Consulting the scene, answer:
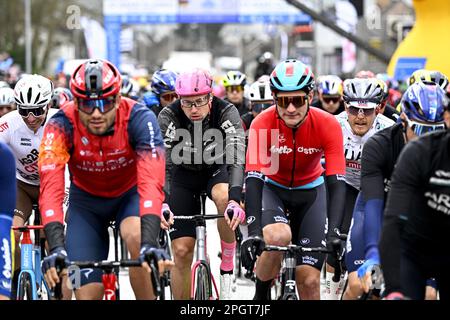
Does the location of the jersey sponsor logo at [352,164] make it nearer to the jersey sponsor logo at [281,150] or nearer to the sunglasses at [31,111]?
the jersey sponsor logo at [281,150]

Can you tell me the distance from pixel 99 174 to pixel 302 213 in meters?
1.81

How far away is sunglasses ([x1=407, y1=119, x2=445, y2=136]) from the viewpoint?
6145 mm

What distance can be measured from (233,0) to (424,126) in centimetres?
3549

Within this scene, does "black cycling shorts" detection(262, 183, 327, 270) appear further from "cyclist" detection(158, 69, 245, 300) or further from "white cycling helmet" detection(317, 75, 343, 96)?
"white cycling helmet" detection(317, 75, 343, 96)

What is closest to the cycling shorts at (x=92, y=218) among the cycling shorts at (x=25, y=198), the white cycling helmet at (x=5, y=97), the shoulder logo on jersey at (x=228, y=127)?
the shoulder logo on jersey at (x=228, y=127)

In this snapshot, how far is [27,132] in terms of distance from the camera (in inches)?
368

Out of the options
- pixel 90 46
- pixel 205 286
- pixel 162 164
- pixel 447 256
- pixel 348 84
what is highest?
pixel 90 46

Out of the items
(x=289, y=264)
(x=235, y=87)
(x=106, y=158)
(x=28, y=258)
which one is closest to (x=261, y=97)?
(x=235, y=87)

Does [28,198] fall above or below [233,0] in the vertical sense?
below

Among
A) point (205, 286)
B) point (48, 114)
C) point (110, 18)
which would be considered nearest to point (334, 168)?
point (205, 286)

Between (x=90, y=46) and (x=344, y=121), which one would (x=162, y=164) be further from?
(x=90, y=46)

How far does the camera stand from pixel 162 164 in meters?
6.88

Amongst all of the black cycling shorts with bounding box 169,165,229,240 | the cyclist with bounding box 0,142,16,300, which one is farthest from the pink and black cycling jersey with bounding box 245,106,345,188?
the cyclist with bounding box 0,142,16,300

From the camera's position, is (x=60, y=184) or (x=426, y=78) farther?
(x=426, y=78)
